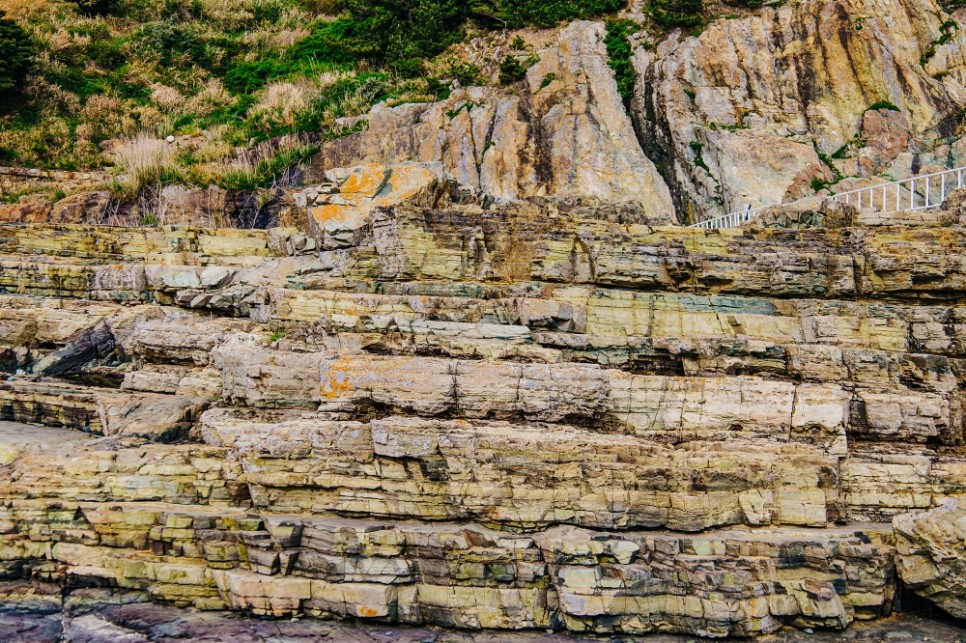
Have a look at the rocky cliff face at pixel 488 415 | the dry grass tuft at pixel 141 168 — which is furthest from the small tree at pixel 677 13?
the dry grass tuft at pixel 141 168

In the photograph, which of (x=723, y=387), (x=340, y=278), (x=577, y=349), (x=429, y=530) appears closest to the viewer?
(x=429, y=530)

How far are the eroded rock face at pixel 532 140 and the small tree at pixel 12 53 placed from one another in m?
8.88

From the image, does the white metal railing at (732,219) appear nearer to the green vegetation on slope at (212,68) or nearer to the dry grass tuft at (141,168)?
the green vegetation on slope at (212,68)

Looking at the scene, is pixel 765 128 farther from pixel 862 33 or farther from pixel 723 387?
pixel 723 387

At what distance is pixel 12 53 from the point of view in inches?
755

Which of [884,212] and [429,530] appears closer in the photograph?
[429,530]

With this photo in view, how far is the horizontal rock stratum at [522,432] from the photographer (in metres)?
6.98

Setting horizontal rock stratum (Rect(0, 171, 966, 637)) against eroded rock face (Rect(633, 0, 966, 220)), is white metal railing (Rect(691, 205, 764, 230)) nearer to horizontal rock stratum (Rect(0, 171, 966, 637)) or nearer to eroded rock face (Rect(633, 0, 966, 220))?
eroded rock face (Rect(633, 0, 966, 220))

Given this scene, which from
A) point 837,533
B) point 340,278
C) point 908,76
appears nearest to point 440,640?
point 837,533

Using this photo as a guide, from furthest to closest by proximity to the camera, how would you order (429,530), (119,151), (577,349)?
(119,151), (577,349), (429,530)

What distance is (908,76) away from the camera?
18750 millimetres

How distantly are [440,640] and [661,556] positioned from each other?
2.27 metres

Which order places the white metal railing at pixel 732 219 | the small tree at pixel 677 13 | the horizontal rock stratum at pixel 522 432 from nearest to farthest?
the horizontal rock stratum at pixel 522 432 → the white metal railing at pixel 732 219 → the small tree at pixel 677 13

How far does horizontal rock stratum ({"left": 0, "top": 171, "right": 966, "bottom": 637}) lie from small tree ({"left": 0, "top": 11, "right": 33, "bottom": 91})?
13.0m
